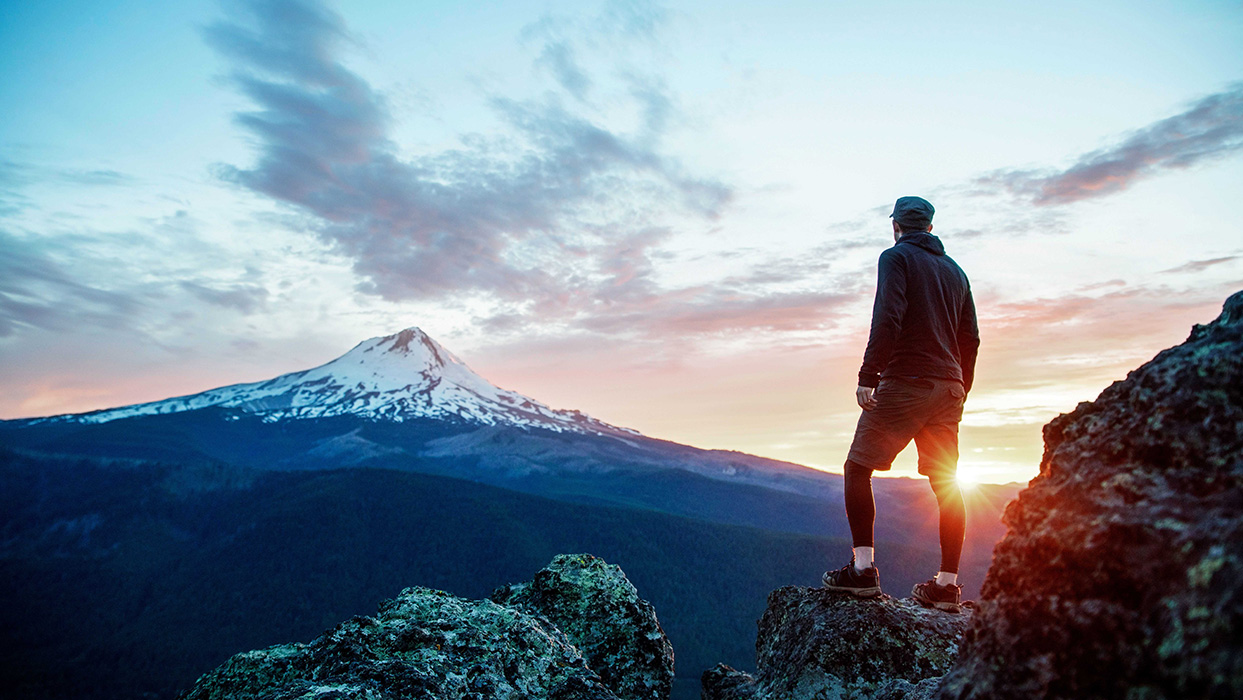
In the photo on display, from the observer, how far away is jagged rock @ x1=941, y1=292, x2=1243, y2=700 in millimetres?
1587

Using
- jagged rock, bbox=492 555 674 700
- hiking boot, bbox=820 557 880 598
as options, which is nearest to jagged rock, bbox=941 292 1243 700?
hiking boot, bbox=820 557 880 598

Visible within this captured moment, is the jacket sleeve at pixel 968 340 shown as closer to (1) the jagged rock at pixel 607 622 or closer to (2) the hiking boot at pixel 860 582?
(2) the hiking boot at pixel 860 582

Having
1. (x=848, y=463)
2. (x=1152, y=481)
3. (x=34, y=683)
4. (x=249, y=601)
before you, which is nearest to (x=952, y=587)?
(x=848, y=463)

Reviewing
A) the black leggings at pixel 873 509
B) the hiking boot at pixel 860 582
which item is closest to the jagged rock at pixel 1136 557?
the black leggings at pixel 873 509

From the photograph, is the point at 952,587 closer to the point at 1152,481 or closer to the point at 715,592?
the point at 1152,481

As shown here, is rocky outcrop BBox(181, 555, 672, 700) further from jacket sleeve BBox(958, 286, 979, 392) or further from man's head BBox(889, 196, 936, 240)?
man's head BBox(889, 196, 936, 240)

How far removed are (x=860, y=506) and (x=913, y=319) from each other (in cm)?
144

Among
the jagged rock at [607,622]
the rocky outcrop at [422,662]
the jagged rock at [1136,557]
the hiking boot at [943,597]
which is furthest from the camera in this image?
the jagged rock at [607,622]

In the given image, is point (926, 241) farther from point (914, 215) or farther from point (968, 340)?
point (968, 340)

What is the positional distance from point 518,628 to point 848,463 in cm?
278

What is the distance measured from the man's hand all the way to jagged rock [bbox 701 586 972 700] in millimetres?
1604

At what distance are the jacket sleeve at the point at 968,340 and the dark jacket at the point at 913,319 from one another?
0.62ft

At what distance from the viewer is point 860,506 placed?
497 centimetres

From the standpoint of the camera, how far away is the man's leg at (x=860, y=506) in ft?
16.1
